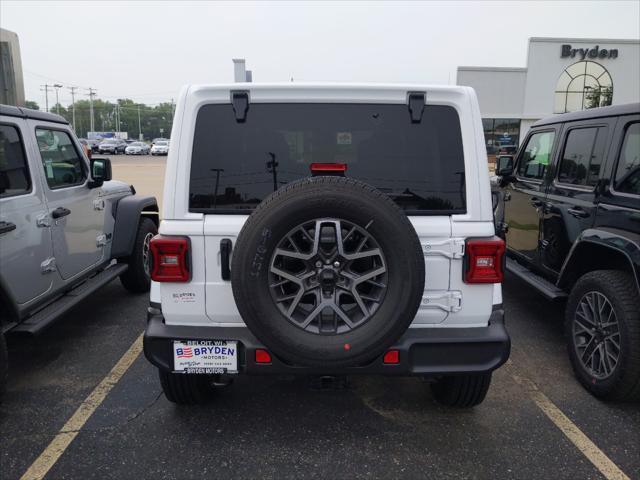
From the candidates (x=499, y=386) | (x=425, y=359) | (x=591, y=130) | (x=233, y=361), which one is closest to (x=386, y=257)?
(x=425, y=359)

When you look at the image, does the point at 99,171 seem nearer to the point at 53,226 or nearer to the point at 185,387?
the point at 53,226

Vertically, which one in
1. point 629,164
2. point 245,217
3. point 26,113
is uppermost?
point 26,113

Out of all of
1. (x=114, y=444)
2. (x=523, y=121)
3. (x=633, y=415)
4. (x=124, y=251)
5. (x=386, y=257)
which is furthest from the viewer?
(x=523, y=121)

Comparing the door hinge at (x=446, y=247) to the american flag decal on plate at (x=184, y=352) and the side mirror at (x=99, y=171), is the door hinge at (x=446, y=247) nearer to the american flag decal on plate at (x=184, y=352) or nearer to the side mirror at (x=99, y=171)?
the american flag decal on plate at (x=184, y=352)

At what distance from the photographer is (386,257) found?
2.34 meters

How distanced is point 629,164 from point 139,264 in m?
4.64

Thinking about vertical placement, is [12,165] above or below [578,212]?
above

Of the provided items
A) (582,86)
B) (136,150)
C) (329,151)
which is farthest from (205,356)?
(136,150)

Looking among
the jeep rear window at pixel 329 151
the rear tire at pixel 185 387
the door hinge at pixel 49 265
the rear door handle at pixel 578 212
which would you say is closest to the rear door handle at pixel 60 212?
the door hinge at pixel 49 265

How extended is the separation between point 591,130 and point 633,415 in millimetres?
2225

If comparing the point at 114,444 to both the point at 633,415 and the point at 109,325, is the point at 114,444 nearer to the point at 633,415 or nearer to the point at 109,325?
the point at 109,325

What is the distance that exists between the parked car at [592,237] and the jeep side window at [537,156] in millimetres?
22

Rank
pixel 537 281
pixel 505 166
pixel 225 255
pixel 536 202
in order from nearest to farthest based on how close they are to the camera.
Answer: pixel 225 255 < pixel 537 281 < pixel 536 202 < pixel 505 166

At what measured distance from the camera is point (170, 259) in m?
2.59
